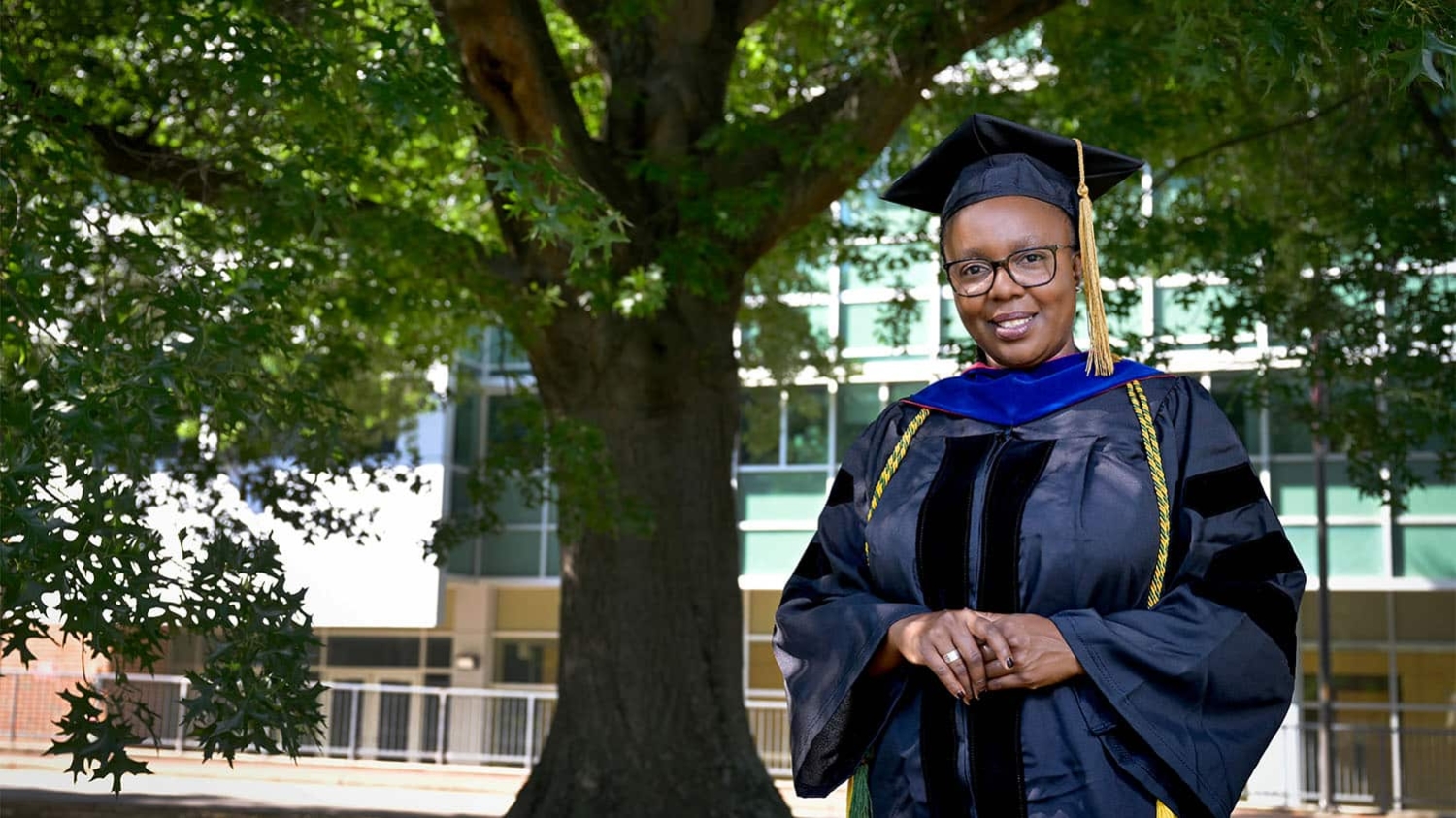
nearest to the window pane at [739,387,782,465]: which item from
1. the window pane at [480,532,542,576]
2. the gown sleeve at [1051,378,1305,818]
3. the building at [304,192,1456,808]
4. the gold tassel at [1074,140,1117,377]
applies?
the building at [304,192,1456,808]

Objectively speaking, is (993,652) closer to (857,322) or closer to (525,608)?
(857,322)

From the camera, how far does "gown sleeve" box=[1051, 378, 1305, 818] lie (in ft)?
9.32

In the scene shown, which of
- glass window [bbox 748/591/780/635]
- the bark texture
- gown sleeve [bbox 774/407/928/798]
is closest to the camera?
gown sleeve [bbox 774/407/928/798]

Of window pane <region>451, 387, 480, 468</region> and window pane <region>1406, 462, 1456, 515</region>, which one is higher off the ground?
window pane <region>451, 387, 480, 468</region>

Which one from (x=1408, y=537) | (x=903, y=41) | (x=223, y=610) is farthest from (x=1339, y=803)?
(x=223, y=610)

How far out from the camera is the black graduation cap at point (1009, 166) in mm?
3246

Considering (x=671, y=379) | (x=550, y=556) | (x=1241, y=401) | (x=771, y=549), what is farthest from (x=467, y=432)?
(x=1241, y=401)

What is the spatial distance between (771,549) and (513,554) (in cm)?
450

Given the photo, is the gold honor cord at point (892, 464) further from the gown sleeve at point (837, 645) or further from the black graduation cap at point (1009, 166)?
the black graduation cap at point (1009, 166)

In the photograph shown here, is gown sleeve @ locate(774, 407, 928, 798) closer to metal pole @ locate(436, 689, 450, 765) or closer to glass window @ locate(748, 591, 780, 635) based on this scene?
metal pole @ locate(436, 689, 450, 765)

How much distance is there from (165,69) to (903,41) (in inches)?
169

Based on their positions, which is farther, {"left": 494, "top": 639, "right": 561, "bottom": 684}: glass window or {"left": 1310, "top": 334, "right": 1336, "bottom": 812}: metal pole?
{"left": 494, "top": 639, "right": 561, "bottom": 684}: glass window

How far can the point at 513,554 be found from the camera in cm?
2545

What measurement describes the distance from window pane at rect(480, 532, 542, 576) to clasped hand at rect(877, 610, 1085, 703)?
22627mm
